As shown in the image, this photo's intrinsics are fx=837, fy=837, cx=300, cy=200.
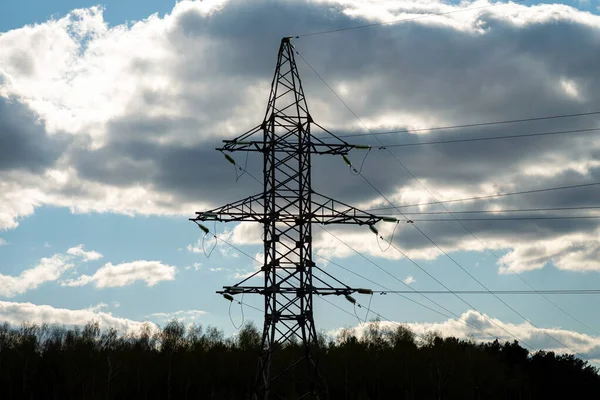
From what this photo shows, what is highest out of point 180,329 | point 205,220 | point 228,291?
point 180,329

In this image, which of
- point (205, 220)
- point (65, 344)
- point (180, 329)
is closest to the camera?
point (205, 220)

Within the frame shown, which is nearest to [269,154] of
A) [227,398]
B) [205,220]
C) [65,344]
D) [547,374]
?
[205,220]

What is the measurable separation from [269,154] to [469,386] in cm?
7144

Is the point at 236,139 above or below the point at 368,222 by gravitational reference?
above

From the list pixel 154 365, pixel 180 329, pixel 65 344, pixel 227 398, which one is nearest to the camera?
pixel 227 398

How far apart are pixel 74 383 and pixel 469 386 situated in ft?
161

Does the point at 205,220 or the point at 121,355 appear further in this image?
the point at 121,355

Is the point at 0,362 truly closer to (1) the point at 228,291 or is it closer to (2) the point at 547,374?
(2) the point at 547,374

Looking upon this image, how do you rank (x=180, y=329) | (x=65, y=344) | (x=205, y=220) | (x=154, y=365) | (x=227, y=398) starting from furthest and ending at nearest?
(x=180, y=329) < (x=65, y=344) < (x=154, y=365) < (x=227, y=398) < (x=205, y=220)

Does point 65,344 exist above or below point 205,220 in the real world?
above

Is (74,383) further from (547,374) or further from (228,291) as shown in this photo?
(228,291)

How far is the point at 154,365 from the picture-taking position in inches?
4151

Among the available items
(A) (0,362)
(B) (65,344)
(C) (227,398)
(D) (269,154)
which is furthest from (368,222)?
(B) (65,344)

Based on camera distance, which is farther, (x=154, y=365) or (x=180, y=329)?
(x=180, y=329)
